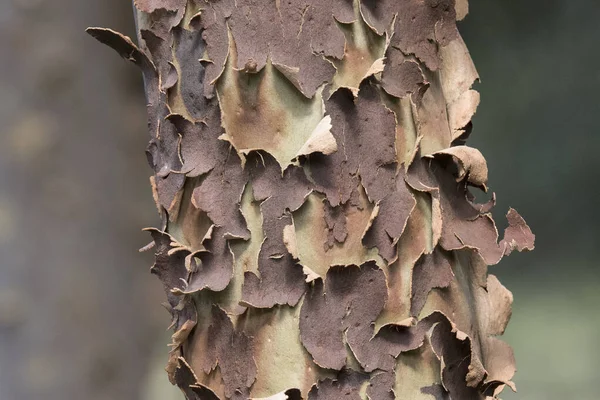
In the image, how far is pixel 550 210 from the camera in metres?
0.79

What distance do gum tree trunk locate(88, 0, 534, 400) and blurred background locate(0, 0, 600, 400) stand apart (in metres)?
0.44

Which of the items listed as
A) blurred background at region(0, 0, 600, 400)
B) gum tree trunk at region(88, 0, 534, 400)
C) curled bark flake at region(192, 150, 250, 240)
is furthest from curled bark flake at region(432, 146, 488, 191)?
blurred background at region(0, 0, 600, 400)

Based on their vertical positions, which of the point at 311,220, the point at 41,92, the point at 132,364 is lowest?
the point at 132,364

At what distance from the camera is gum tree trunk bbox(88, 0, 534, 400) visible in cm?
32

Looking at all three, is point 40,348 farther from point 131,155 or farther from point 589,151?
point 589,151

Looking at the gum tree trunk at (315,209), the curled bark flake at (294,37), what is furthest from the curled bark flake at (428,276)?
the curled bark flake at (294,37)

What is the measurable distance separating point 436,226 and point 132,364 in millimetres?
575

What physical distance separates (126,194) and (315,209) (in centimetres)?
54

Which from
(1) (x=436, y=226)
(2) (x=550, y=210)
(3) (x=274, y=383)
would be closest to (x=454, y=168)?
(1) (x=436, y=226)

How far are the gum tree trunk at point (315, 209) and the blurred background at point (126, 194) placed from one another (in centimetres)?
44

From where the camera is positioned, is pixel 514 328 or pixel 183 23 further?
pixel 514 328

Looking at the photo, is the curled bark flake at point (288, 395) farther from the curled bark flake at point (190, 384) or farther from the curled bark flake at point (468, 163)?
the curled bark flake at point (468, 163)

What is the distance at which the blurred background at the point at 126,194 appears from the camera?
0.74m

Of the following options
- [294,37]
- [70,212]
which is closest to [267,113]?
[294,37]
